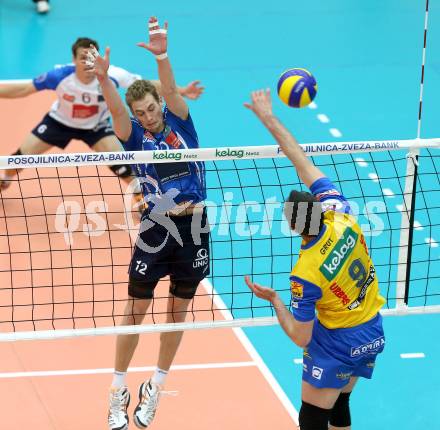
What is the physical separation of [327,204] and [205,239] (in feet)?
4.16

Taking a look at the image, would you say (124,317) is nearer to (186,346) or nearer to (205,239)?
(205,239)

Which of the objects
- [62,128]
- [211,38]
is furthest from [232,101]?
[62,128]

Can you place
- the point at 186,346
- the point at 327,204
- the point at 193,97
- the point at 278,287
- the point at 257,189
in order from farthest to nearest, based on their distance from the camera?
the point at 257,189
the point at 278,287
the point at 186,346
the point at 193,97
the point at 327,204

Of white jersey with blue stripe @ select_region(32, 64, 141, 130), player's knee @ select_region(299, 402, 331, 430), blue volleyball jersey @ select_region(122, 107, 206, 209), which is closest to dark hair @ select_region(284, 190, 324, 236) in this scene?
player's knee @ select_region(299, 402, 331, 430)

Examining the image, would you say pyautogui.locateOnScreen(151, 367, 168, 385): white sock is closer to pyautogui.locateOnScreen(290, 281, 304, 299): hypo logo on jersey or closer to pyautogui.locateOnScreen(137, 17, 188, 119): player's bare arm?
pyautogui.locateOnScreen(290, 281, 304, 299): hypo logo on jersey

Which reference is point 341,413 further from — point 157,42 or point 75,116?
point 75,116

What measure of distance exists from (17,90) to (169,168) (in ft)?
15.3

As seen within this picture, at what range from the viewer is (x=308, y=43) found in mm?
15250

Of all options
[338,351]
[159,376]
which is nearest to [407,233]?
[338,351]

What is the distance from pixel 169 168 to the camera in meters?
7.11

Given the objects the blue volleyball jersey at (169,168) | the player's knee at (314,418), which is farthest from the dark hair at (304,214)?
→ the blue volleyball jersey at (169,168)

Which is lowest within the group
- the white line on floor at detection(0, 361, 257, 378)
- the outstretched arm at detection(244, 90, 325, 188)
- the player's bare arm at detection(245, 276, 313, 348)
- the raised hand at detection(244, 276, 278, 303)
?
the white line on floor at detection(0, 361, 257, 378)

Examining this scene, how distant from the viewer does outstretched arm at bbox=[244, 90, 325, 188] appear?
6.32m

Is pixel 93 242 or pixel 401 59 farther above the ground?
pixel 401 59
